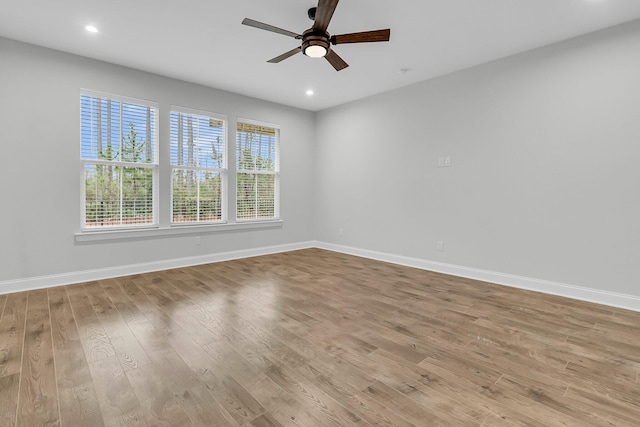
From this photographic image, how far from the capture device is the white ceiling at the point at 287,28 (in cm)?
274

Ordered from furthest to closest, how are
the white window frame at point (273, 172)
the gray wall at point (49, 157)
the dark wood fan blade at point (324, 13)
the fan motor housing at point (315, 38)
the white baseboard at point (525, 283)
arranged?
the white window frame at point (273, 172) < the gray wall at point (49, 157) < the white baseboard at point (525, 283) < the fan motor housing at point (315, 38) < the dark wood fan blade at point (324, 13)

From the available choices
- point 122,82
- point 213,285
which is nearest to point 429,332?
point 213,285

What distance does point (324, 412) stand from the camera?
1.52m

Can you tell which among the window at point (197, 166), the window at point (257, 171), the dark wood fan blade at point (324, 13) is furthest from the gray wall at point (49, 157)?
the dark wood fan blade at point (324, 13)

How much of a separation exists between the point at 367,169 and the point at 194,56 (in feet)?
10.2

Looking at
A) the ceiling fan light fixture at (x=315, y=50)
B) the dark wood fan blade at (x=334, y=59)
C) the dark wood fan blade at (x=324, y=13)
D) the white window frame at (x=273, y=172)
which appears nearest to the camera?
the dark wood fan blade at (x=324, y=13)

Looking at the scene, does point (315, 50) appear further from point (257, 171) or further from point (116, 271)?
point (116, 271)

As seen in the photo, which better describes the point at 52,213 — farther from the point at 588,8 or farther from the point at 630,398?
the point at 588,8

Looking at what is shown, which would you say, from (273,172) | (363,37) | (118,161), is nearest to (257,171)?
(273,172)

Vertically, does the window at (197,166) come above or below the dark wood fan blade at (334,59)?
below

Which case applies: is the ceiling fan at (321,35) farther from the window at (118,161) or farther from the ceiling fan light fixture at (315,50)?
the window at (118,161)

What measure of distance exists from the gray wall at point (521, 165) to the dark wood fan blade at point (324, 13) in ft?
8.27

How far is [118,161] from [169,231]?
45.0 inches

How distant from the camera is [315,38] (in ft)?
8.55
